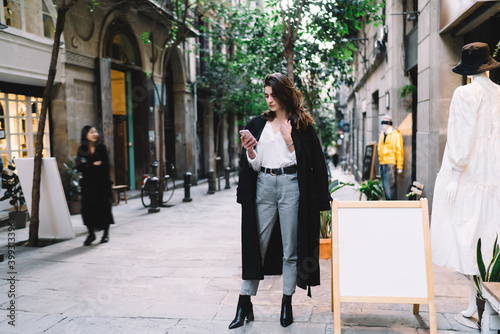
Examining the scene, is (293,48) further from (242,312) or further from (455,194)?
(242,312)

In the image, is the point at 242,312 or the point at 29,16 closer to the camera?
the point at 242,312

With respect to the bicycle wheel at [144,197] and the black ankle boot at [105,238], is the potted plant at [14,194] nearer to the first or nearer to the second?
the black ankle boot at [105,238]

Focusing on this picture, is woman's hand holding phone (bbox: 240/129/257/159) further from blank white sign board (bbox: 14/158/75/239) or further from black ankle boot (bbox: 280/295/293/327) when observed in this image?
blank white sign board (bbox: 14/158/75/239)

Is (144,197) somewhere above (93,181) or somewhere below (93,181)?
below

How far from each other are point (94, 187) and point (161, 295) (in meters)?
3.16

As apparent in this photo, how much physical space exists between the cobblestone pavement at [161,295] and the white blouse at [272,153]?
1.31 m

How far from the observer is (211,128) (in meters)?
21.9

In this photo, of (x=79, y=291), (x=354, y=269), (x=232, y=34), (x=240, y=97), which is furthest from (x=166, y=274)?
(x=240, y=97)

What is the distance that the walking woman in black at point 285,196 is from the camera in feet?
11.6

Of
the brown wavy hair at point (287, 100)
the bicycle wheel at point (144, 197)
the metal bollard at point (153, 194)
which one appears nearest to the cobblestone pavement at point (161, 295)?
the brown wavy hair at point (287, 100)

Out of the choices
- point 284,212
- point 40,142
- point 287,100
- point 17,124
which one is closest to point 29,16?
point 17,124

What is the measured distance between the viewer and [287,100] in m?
3.66

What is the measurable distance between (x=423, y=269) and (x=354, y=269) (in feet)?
1.57

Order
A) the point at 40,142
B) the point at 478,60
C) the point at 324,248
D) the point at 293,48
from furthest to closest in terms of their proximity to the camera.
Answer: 1. the point at 293,48
2. the point at 40,142
3. the point at 324,248
4. the point at 478,60
